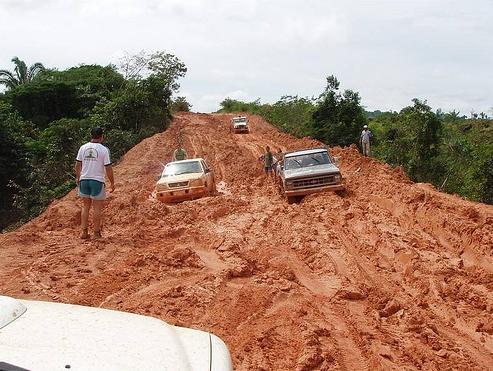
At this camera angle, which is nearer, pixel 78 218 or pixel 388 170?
pixel 78 218

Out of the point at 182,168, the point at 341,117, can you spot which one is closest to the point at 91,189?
the point at 182,168

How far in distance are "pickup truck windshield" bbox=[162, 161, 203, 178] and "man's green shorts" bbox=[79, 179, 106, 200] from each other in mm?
7739

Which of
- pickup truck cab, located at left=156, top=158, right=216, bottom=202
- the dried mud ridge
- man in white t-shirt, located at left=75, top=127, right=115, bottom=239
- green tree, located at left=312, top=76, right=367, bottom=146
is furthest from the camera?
green tree, located at left=312, top=76, right=367, bottom=146

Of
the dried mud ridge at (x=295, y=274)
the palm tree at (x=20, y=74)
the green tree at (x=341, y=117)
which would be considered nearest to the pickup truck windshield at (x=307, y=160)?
the dried mud ridge at (x=295, y=274)

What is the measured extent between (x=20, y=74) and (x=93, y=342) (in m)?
58.7

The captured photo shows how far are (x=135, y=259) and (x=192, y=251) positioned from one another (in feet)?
3.31

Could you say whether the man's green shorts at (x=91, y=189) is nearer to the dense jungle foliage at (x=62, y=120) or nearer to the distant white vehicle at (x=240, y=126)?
the dense jungle foliage at (x=62, y=120)

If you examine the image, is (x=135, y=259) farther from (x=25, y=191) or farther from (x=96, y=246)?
(x=25, y=191)

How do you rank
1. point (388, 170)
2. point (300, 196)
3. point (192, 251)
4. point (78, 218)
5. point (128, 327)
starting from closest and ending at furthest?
point (128, 327) → point (192, 251) → point (78, 218) → point (300, 196) → point (388, 170)

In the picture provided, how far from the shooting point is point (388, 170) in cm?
1950

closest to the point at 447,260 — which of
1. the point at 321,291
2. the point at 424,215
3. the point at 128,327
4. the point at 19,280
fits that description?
the point at 321,291

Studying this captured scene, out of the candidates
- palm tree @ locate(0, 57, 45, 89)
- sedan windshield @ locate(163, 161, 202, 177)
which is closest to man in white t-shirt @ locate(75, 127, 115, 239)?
sedan windshield @ locate(163, 161, 202, 177)

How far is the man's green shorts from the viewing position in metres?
8.70

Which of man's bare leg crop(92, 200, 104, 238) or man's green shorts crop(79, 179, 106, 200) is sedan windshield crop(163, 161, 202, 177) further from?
man's green shorts crop(79, 179, 106, 200)
